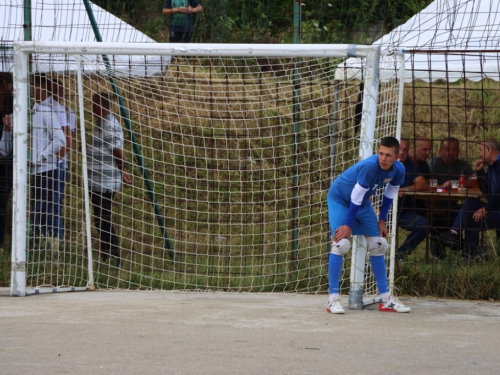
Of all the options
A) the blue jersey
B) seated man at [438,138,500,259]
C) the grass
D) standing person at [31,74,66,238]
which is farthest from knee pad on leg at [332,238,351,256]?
standing person at [31,74,66,238]

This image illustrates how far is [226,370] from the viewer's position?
502 cm

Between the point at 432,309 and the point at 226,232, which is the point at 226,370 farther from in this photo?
the point at 226,232

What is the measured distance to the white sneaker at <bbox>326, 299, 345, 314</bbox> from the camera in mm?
7043

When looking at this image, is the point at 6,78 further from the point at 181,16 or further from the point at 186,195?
the point at 186,195

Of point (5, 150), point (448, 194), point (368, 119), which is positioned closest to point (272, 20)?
point (448, 194)

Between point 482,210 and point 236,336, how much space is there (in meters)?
4.07

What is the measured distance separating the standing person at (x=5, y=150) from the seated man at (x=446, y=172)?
15.5ft

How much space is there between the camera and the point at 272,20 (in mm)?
10539

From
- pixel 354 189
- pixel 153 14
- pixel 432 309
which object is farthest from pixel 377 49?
pixel 153 14

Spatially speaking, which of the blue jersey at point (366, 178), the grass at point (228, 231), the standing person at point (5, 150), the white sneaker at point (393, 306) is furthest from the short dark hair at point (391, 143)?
the standing person at point (5, 150)

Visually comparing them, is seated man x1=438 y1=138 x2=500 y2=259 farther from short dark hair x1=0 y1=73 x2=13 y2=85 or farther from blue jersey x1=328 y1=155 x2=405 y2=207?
short dark hair x1=0 y1=73 x2=13 y2=85

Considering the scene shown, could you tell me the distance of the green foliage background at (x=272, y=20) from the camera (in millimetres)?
9852

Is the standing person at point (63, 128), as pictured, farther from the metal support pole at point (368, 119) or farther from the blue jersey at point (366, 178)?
the metal support pole at point (368, 119)

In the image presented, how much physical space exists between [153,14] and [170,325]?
576cm
